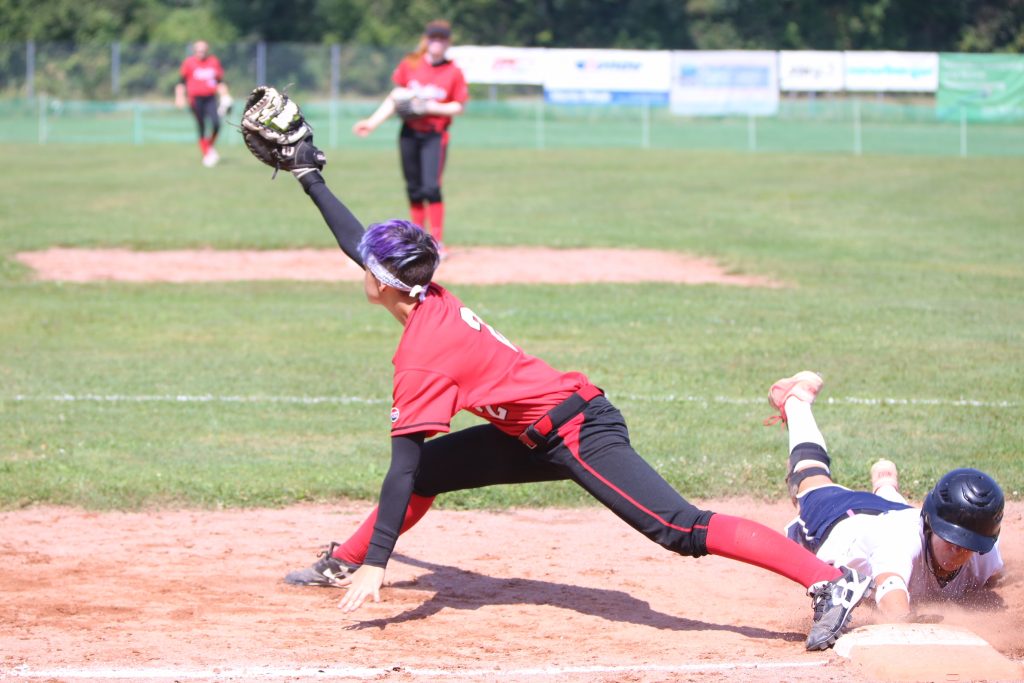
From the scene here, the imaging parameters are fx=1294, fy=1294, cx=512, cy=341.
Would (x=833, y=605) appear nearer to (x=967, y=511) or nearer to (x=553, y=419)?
(x=967, y=511)

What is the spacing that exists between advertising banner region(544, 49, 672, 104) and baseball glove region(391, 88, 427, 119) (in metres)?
22.9

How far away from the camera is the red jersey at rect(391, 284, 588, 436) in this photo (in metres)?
4.58

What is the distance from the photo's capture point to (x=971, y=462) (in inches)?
288

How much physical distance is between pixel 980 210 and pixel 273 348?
41.5 feet

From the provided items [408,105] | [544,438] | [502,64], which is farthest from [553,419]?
[502,64]

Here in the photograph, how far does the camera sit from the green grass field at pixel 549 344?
7.40 m

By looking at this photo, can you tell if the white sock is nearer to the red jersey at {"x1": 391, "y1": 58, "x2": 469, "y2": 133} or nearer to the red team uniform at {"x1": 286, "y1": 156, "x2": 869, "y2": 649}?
the red team uniform at {"x1": 286, "y1": 156, "x2": 869, "y2": 649}

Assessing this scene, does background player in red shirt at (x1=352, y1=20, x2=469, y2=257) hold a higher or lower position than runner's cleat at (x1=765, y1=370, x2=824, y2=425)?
higher

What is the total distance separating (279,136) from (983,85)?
106 feet

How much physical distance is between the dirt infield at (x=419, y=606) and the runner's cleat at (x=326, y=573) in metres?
0.05

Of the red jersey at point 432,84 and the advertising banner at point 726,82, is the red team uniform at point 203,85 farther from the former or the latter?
the advertising banner at point 726,82

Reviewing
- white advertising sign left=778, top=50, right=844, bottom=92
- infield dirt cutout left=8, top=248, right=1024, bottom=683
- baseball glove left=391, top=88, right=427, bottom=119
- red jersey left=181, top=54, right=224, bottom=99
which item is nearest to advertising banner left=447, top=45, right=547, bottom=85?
white advertising sign left=778, top=50, right=844, bottom=92

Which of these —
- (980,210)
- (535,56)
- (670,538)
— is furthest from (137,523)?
(535,56)

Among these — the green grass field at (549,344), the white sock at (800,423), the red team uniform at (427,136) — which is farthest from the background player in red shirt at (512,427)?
the red team uniform at (427,136)
